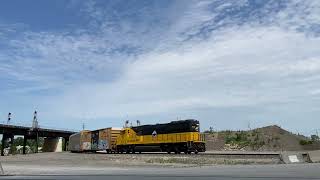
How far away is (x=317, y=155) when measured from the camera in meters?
38.3

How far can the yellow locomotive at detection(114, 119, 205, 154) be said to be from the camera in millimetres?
A: 49438

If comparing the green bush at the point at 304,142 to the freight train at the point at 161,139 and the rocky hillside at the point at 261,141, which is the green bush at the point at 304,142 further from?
the freight train at the point at 161,139

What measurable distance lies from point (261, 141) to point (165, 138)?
26.4 metres

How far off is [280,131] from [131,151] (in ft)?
99.2

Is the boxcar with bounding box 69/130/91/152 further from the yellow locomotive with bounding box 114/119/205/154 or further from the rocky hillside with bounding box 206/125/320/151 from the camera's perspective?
the rocky hillside with bounding box 206/125/320/151

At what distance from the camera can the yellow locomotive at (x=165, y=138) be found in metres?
49.4

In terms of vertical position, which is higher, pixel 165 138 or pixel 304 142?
pixel 165 138

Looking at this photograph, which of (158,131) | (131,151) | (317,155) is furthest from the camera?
(131,151)

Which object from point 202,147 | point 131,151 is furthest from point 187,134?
point 131,151

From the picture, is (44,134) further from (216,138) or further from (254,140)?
(254,140)

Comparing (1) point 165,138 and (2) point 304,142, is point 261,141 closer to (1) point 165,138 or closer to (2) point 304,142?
(2) point 304,142

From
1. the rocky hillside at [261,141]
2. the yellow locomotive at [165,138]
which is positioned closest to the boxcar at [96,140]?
the yellow locomotive at [165,138]

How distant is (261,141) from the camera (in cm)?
7362

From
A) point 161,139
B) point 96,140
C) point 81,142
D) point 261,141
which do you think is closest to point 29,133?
point 81,142
